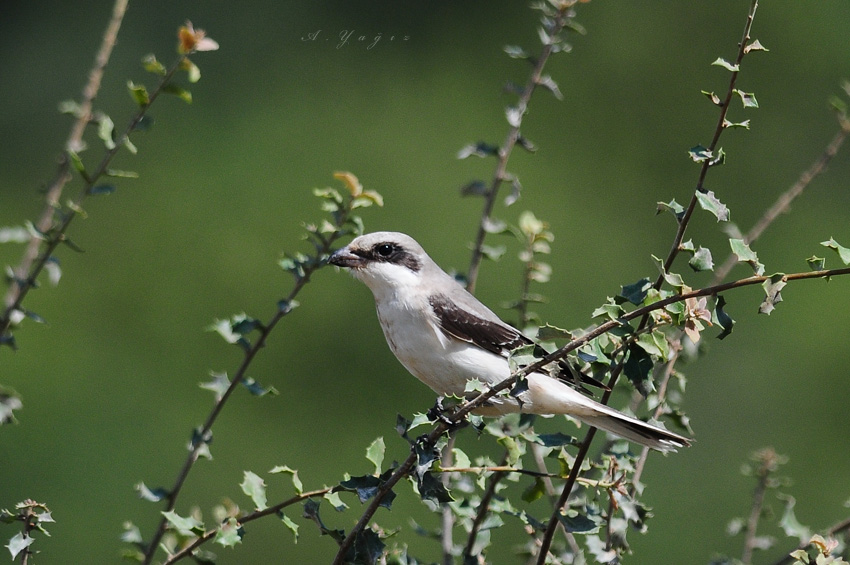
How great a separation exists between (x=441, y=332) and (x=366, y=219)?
3998mm

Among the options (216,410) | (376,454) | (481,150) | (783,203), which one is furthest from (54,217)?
(783,203)

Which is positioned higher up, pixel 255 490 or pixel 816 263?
pixel 816 263

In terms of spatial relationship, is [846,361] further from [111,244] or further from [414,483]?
[414,483]

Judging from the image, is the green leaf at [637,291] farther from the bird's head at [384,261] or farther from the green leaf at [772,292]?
the bird's head at [384,261]

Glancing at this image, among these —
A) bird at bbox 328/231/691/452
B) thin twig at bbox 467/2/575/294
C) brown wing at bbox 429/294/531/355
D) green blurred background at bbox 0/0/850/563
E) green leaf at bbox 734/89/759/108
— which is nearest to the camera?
green leaf at bbox 734/89/759/108

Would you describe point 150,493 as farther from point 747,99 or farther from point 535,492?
point 747,99

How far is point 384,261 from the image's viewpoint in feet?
11.4

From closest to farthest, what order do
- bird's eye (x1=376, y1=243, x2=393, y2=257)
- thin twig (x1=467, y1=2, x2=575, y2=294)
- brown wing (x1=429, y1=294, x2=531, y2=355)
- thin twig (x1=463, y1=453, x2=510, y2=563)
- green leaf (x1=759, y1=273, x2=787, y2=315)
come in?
green leaf (x1=759, y1=273, x2=787, y2=315)
thin twig (x1=463, y1=453, x2=510, y2=563)
thin twig (x1=467, y1=2, x2=575, y2=294)
brown wing (x1=429, y1=294, x2=531, y2=355)
bird's eye (x1=376, y1=243, x2=393, y2=257)

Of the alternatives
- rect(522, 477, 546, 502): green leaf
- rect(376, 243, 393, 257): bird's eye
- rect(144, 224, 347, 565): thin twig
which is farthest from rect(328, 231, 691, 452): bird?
rect(144, 224, 347, 565): thin twig

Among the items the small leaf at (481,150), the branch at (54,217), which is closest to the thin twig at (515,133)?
the small leaf at (481,150)

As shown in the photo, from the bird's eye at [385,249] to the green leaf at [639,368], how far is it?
1.58 m

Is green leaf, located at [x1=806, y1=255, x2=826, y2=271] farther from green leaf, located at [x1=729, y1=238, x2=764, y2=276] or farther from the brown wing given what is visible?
the brown wing

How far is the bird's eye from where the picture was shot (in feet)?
11.5

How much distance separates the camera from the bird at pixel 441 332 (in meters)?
3.14
